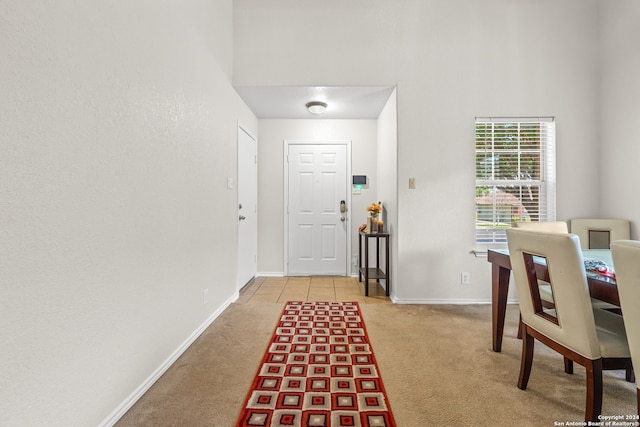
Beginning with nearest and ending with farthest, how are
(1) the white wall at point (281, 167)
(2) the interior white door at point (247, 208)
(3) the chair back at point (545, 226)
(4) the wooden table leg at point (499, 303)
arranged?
(4) the wooden table leg at point (499, 303), (3) the chair back at point (545, 226), (2) the interior white door at point (247, 208), (1) the white wall at point (281, 167)

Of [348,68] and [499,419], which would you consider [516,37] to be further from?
[499,419]

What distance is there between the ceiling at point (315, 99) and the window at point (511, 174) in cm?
117

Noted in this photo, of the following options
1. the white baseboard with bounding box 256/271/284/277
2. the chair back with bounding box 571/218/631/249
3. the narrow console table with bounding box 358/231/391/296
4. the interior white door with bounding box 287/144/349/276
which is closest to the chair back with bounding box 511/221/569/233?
the chair back with bounding box 571/218/631/249

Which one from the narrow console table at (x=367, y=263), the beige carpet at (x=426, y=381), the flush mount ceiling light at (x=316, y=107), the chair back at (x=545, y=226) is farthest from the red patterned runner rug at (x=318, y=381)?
the flush mount ceiling light at (x=316, y=107)

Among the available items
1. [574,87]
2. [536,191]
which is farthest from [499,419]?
[574,87]

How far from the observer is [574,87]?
3.16m

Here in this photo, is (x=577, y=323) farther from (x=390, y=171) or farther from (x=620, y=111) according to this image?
(x=620, y=111)

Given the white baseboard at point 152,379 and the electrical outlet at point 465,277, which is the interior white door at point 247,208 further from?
the electrical outlet at point 465,277

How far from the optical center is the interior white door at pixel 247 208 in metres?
3.61

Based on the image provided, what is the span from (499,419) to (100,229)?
202cm

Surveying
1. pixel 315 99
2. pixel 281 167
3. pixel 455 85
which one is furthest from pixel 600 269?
pixel 281 167

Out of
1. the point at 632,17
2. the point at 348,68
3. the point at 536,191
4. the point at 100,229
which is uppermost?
the point at 632,17

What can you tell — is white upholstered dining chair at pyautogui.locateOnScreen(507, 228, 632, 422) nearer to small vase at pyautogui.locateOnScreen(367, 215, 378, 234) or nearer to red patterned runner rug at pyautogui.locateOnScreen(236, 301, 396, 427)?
red patterned runner rug at pyautogui.locateOnScreen(236, 301, 396, 427)

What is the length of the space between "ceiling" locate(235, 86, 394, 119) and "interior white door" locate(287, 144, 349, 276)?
1.59 feet
